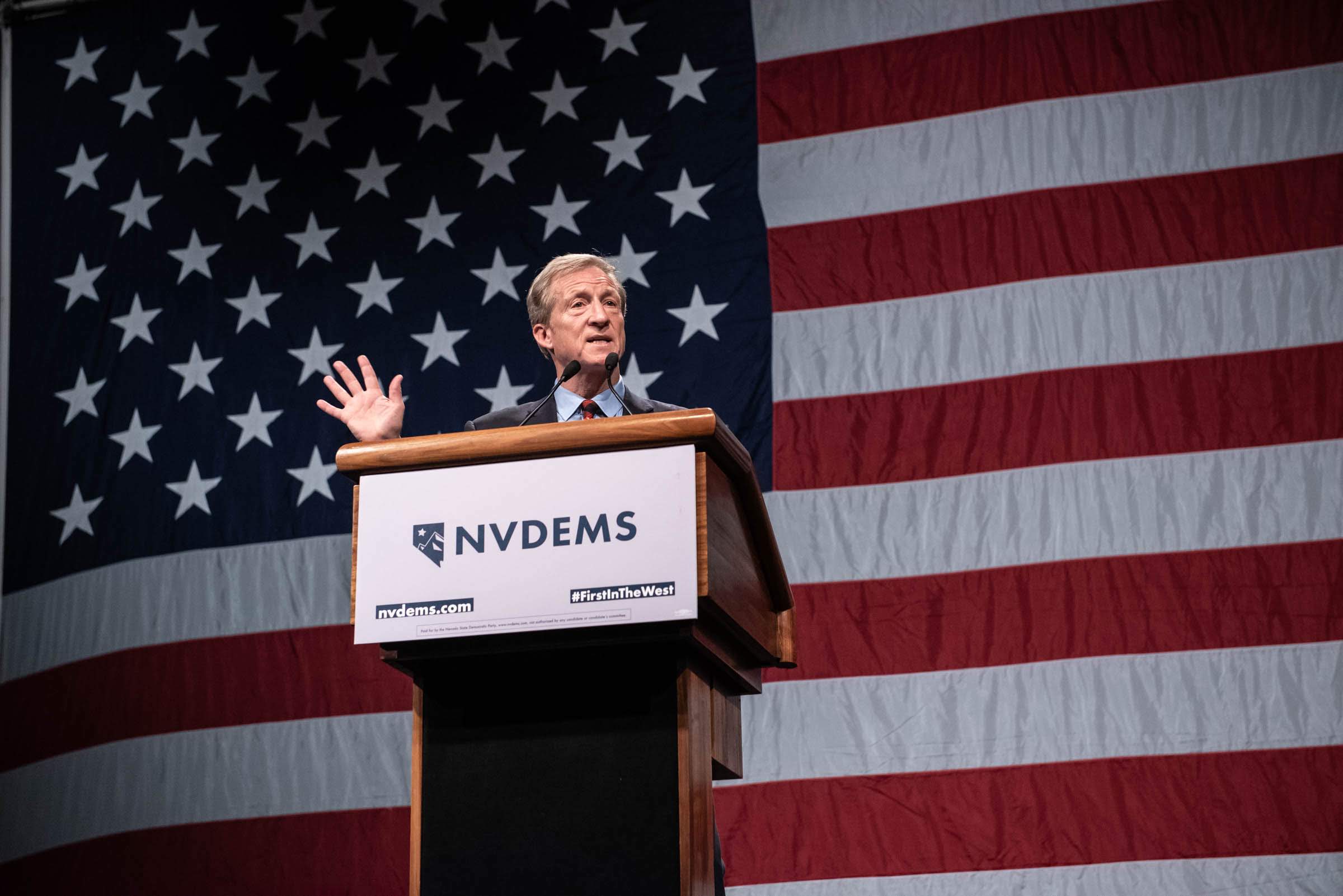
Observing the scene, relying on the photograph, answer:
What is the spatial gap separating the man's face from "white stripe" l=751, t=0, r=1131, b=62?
6.91 feet

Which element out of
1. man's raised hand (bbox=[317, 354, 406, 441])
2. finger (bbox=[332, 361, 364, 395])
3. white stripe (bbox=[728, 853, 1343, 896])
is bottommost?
white stripe (bbox=[728, 853, 1343, 896])

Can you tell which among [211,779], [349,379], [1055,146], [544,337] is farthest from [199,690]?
[1055,146]

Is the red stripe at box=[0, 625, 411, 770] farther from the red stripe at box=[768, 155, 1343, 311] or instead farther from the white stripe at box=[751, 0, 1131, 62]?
the white stripe at box=[751, 0, 1131, 62]

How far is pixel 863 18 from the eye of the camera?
13.4 ft

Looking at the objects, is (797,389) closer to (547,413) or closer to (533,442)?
(547,413)

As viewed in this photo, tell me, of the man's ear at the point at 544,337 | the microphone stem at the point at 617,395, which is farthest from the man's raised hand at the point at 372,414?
the man's ear at the point at 544,337

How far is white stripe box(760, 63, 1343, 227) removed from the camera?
3732 millimetres

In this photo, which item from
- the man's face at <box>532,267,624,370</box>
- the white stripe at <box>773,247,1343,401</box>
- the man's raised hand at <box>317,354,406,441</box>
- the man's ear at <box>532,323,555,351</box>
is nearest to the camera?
the man's raised hand at <box>317,354,406,441</box>

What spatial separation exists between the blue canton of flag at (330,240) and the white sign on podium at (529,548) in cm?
236

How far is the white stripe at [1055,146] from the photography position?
3.73m

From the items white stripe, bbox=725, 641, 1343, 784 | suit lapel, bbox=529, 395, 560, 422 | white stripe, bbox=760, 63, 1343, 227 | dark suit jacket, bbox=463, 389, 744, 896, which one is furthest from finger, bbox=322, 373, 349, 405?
white stripe, bbox=760, 63, 1343, 227

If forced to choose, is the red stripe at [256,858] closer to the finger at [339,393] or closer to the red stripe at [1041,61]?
the finger at [339,393]

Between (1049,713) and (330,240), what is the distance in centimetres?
261

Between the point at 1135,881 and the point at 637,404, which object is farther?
the point at 1135,881
